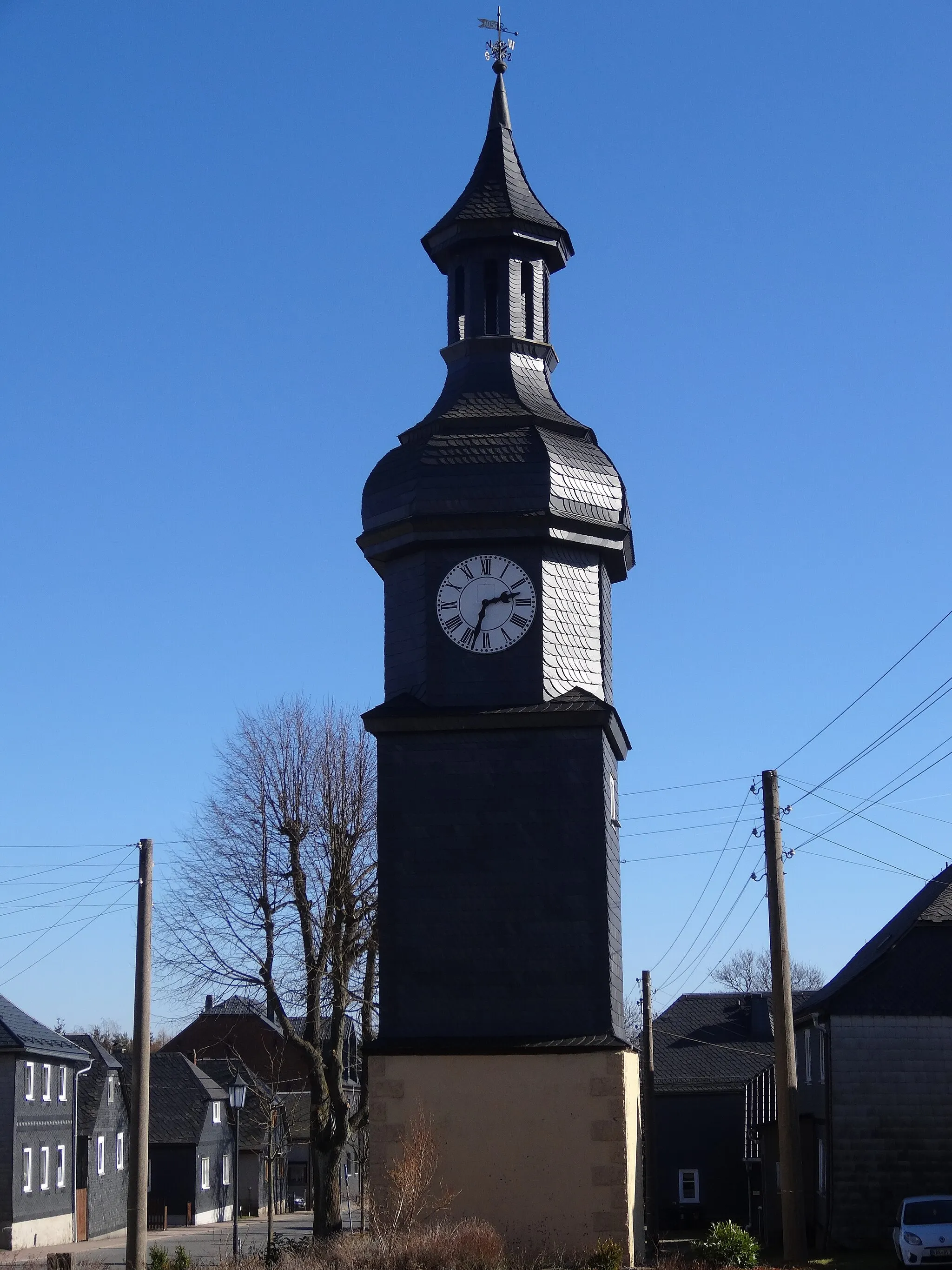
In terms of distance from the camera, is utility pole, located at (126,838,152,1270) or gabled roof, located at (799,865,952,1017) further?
gabled roof, located at (799,865,952,1017)

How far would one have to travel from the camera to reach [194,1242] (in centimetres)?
4688

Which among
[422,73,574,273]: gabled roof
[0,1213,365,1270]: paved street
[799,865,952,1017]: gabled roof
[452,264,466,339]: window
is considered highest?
[422,73,574,273]: gabled roof

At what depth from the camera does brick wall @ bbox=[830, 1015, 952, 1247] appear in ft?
106

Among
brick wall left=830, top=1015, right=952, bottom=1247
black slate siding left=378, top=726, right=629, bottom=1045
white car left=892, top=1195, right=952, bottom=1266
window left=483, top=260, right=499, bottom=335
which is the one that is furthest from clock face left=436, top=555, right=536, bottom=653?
brick wall left=830, top=1015, right=952, bottom=1247

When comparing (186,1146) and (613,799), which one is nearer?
(613,799)

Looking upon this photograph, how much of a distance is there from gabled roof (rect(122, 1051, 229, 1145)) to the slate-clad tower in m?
38.7

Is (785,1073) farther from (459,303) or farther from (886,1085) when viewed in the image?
(459,303)

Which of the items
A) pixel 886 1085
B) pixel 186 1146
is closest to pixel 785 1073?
pixel 886 1085

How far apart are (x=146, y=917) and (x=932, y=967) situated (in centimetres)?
1758

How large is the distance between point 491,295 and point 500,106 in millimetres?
4761

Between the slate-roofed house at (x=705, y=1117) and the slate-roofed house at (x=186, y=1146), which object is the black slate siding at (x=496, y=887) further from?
the slate-roofed house at (x=186, y=1146)

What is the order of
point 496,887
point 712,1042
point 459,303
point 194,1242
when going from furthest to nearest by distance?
1. point 712,1042
2. point 194,1242
3. point 459,303
4. point 496,887

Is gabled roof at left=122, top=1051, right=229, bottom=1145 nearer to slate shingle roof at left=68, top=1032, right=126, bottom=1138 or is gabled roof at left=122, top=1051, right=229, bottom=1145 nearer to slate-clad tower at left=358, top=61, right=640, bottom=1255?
slate shingle roof at left=68, top=1032, right=126, bottom=1138

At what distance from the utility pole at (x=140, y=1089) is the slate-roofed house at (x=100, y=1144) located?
110 ft
